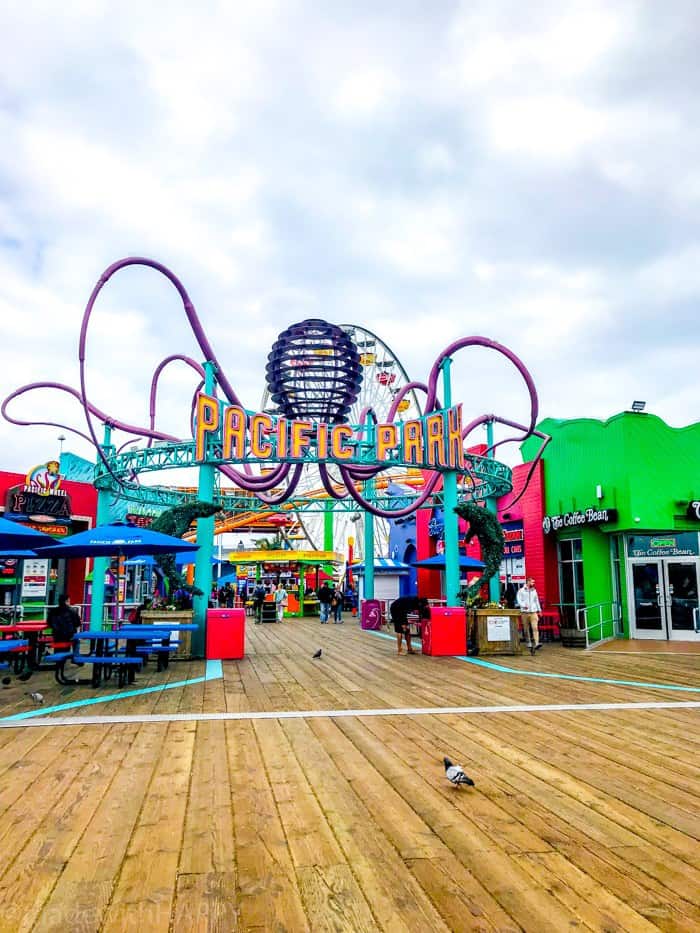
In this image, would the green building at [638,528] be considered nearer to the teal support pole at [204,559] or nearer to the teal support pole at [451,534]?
the teal support pole at [451,534]

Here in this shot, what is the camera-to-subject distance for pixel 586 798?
16.2 ft

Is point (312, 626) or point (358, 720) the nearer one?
point (358, 720)

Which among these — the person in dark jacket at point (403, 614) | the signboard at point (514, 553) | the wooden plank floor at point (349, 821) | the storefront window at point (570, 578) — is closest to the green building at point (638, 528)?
the storefront window at point (570, 578)

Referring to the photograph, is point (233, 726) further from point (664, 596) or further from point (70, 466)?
point (70, 466)

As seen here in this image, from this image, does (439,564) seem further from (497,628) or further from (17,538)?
(17,538)

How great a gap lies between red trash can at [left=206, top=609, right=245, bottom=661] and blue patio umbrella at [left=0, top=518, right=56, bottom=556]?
16.2 feet

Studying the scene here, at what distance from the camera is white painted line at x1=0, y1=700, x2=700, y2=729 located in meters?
7.63

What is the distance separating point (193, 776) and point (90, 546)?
7.01m

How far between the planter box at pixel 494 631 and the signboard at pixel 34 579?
12.4 m

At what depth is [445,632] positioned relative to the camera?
603 inches

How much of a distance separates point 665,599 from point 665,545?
56.4 inches

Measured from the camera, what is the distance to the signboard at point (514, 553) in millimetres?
23031

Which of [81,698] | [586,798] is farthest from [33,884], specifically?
[81,698]

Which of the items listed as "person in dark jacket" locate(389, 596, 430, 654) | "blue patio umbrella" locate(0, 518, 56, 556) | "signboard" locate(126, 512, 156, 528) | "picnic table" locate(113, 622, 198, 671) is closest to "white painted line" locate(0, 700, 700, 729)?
"blue patio umbrella" locate(0, 518, 56, 556)
